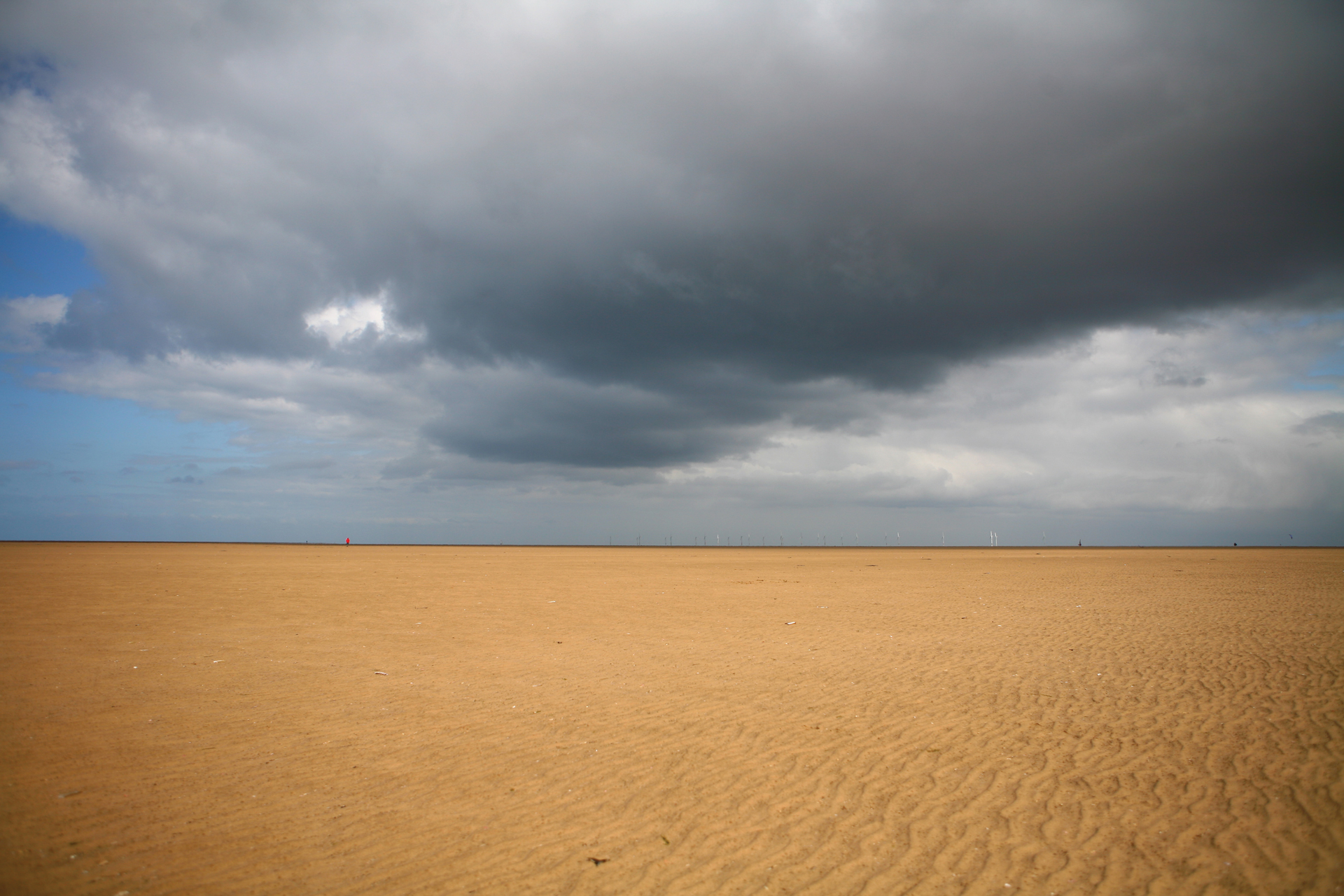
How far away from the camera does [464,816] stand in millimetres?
6812

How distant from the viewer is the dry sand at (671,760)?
5879mm

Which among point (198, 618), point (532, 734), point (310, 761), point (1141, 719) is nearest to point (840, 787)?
point (532, 734)

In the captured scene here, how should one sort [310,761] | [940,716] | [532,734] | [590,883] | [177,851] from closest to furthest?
[590,883]
[177,851]
[310,761]
[532,734]
[940,716]

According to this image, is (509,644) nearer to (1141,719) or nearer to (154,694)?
(154,694)

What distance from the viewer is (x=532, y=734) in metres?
9.36

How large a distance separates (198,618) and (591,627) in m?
12.1

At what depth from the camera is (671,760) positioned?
330 inches

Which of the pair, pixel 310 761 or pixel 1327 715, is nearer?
pixel 310 761

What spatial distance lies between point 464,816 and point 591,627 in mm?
12895

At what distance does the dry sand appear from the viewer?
5.88m

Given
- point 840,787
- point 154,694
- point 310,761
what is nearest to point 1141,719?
point 840,787

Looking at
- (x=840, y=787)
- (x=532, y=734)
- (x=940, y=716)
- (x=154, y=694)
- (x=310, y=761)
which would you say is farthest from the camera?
(x=154, y=694)

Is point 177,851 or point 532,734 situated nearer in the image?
point 177,851

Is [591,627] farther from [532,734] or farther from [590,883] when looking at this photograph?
[590,883]
